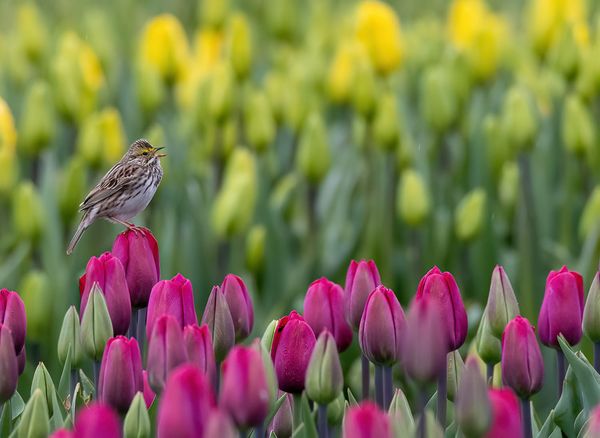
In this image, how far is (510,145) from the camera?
4117 millimetres

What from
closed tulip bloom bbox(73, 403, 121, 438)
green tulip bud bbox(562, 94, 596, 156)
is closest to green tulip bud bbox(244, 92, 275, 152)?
green tulip bud bbox(562, 94, 596, 156)

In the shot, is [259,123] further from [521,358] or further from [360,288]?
[521,358]

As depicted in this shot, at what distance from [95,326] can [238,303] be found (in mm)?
229

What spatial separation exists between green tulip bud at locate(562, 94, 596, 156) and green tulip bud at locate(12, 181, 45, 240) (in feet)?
5.81

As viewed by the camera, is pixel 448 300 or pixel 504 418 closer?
pixel 504 418

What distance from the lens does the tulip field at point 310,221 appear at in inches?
69.1

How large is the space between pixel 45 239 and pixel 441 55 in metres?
2.18

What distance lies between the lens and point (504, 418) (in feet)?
4.25

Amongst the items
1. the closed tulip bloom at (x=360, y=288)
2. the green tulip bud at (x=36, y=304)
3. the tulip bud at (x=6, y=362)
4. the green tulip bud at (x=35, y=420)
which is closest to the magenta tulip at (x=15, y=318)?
the tulip bud at (x=6, y=362)

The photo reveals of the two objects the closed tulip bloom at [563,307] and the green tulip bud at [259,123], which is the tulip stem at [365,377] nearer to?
the closed tulip bloom at [563,307]

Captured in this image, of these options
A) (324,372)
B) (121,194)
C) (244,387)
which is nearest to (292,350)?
(324,372)

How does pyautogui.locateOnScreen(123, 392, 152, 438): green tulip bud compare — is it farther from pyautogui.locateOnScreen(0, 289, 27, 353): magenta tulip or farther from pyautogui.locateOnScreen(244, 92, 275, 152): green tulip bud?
pyautogui.locateOnScreen(244, 92, 275, 152): green tulip bud

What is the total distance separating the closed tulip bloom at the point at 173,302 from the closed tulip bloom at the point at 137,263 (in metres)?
0.20

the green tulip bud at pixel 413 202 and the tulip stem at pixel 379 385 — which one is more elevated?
the green tulip bud at pixel 413 202
